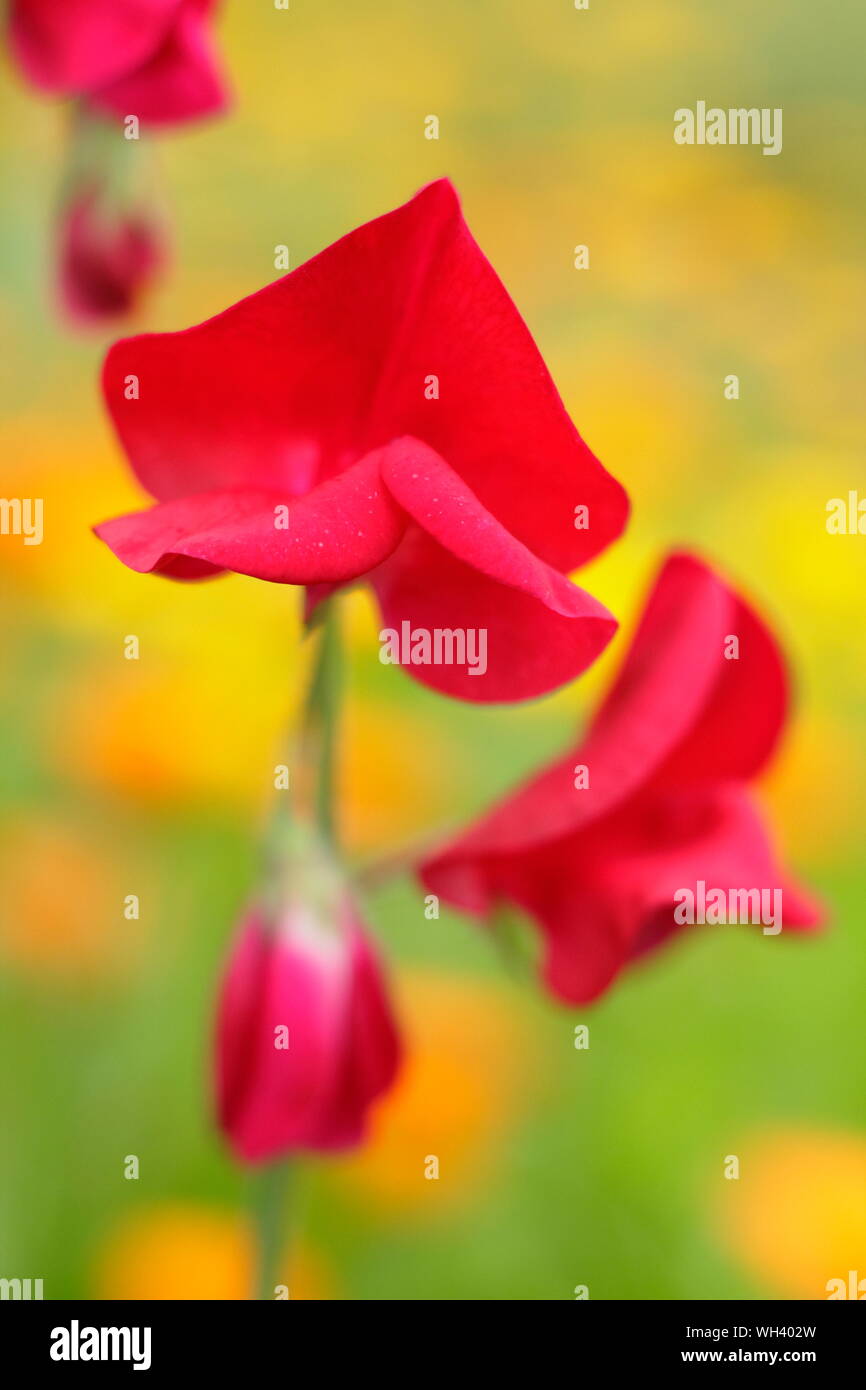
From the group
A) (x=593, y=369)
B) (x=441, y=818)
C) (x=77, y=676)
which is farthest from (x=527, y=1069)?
(x=593, y=369)

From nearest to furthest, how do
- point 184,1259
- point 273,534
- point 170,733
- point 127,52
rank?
1. point 273,534
2. point 127,52
3. point 184,1259
4. point 170,733

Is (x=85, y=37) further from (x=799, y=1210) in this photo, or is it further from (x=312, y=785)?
(x=799, y=1210)

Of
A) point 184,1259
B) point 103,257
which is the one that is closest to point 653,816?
point 103,257

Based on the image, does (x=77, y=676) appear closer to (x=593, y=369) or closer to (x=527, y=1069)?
(x=527, y=1069)

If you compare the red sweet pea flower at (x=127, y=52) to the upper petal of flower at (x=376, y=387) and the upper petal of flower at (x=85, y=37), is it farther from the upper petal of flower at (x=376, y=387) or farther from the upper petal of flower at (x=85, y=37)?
the upper petal of flower at (x=376, y=387)

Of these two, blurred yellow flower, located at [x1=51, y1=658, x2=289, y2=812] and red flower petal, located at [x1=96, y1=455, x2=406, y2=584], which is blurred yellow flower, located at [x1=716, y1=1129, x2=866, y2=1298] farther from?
red flower petal, located at [x1=96, y1=455, x2=406, y2=584]

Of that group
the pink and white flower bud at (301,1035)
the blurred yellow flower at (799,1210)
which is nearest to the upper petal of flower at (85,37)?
the pink and white flower bud at (301,1035)
